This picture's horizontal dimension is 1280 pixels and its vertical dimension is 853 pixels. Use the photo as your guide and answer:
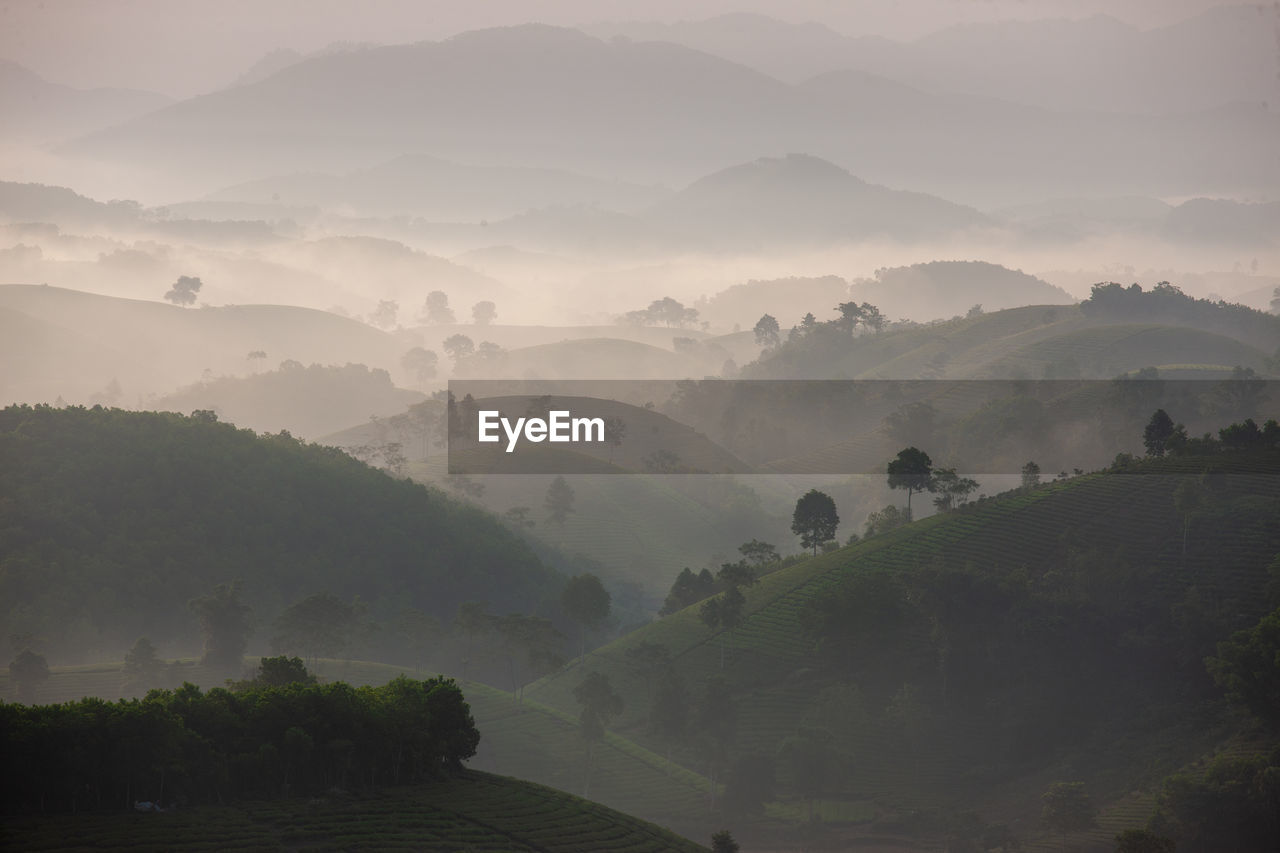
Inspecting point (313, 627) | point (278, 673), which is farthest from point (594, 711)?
point (278, 673)

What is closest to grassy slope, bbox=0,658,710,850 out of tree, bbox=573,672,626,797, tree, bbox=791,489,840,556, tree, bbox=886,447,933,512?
tree, bbox=573,672,626,797

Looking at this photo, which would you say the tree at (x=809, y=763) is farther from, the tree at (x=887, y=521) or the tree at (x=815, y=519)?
the tree at (x=887, y=521)

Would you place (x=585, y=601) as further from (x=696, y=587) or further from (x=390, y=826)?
(x=390, y=826)

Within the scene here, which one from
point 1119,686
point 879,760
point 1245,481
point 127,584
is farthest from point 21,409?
point 1245,481

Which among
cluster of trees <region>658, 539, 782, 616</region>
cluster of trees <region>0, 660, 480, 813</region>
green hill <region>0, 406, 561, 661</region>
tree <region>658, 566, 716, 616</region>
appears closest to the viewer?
cluster of trees <region>0, 660, 480, 813</region>

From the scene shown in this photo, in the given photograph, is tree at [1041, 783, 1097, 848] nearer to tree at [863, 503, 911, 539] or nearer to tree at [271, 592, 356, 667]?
tree at [863, 503, 911, 539]

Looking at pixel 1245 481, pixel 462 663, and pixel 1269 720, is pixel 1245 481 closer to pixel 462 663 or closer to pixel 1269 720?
pixel 1269 720
